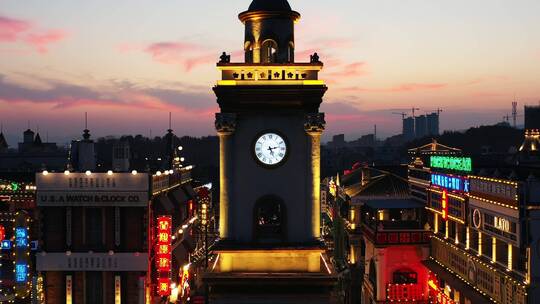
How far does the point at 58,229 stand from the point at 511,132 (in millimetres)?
109451

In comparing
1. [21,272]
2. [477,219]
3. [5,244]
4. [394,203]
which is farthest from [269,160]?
[5,244]

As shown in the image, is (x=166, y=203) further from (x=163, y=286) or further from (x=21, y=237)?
(x=21, y=237)

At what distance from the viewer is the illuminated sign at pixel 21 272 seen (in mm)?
41969

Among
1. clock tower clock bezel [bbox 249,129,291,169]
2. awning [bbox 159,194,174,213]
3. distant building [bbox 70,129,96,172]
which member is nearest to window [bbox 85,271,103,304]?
awning [bbox 159,194,174,213]

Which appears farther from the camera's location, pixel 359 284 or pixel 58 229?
pixel 359 284

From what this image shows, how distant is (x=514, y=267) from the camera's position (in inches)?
1109

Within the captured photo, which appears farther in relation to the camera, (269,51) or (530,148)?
(530,148)

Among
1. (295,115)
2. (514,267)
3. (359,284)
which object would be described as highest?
(295,115)

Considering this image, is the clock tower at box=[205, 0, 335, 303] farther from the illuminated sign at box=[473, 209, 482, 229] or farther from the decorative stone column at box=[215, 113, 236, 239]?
the illuminated sign at box=[473, 209, 482, 229]

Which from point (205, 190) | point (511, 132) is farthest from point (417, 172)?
point (511, 132)

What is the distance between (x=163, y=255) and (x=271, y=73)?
21.4 m

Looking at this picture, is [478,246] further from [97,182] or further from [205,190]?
[205,190]

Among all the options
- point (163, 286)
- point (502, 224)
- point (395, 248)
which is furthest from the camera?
point (395, 248)

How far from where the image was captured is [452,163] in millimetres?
37656
